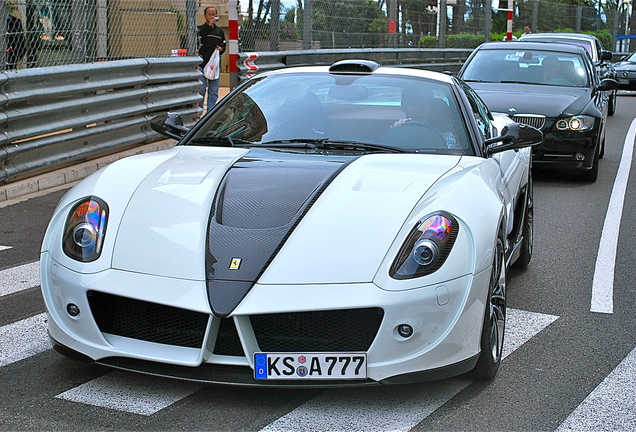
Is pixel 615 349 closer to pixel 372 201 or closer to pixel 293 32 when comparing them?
pixel 372 201

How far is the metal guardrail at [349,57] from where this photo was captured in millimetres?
15016

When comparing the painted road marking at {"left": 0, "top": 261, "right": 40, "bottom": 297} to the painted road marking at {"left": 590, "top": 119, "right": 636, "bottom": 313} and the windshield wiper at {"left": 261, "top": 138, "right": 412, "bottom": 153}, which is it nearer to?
the windshield wiper at {"left": 261, "top": 138, "right": 412, "bottom": 153}

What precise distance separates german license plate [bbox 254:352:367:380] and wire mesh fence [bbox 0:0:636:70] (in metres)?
6.54

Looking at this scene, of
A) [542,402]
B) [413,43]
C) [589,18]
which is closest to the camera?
[542,402]

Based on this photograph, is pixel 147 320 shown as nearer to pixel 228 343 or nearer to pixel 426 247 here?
pixel 228 343

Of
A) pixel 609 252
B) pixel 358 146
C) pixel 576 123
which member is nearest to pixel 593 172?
pixel 576 123

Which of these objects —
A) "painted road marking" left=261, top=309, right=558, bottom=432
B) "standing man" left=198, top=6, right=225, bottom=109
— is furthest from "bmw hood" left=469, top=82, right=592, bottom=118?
"painted road marking" left=261, top=309, right=558, bottom=432

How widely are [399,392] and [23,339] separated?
6.43 ft

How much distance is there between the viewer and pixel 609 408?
3908mm

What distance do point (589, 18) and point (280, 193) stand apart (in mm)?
36999

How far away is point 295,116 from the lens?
210 inches

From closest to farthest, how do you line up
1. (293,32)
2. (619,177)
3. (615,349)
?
(615,349) < (619,177) < (293,32)

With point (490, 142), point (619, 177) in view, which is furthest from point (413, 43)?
point (490, 142)

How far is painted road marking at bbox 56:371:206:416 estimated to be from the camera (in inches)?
149
